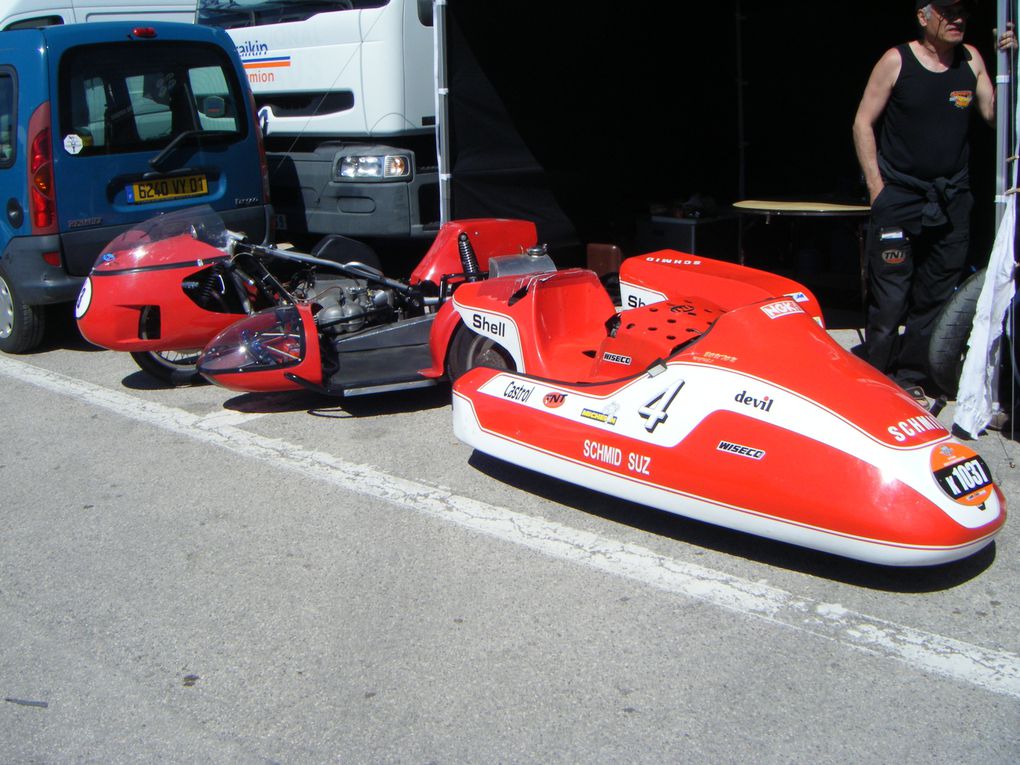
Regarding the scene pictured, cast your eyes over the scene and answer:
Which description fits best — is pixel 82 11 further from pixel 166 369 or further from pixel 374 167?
pixel 166 369

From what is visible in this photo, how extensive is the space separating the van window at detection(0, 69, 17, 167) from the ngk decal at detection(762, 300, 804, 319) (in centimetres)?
536

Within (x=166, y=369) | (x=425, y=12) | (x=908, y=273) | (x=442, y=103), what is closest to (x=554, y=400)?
(x=908, y=273)

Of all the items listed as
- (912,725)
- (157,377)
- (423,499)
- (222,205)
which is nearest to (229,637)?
(423,499)

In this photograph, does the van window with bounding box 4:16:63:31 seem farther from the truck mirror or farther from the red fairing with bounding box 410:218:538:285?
the red fairing with bounding box 410:218:538:285

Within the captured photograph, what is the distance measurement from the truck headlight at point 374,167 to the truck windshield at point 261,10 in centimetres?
110

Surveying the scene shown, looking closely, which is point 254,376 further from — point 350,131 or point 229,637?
point 350,131

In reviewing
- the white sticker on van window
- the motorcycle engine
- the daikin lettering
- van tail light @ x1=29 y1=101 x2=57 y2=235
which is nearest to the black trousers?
the motorcycle engine

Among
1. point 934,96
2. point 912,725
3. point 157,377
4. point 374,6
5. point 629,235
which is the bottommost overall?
point 912,725

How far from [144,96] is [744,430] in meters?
5.38

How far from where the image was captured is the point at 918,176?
209 inches

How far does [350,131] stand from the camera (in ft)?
25.7

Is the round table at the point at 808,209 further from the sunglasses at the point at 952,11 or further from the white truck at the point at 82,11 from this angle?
the white truck at the point at 82,11

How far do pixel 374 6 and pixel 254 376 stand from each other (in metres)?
3.43

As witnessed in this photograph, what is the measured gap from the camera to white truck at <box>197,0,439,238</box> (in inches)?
294
